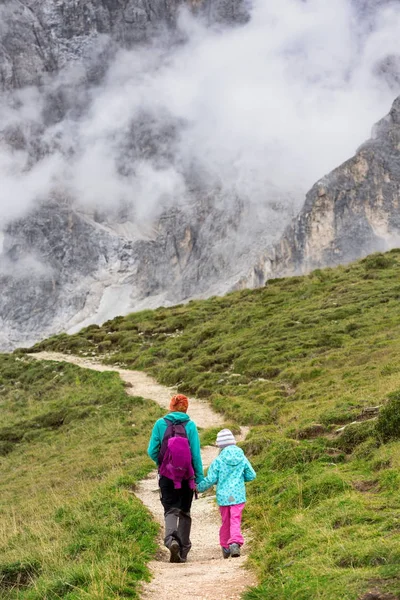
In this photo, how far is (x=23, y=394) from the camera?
133 feet

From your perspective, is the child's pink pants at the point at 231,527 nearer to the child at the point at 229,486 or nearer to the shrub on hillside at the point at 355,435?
the child at the point at 229,486

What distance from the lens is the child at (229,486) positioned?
10227 mm

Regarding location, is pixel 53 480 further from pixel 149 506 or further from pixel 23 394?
pixel 23 394

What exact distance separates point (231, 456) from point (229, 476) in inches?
12.5

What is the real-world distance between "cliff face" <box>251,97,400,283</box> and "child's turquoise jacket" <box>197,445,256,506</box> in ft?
447

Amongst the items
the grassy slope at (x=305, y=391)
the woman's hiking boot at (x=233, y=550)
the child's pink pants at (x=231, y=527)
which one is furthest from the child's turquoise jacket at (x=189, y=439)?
the grassy slope at (x=305, y=391)

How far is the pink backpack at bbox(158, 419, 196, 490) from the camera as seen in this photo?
1039 cm

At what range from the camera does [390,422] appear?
13.6m

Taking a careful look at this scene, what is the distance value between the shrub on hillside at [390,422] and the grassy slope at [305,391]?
0.04 metres

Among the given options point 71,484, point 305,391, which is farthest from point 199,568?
point 305,391

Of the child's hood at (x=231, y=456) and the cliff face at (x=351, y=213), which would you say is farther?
the cliff face at (x=351, y=213)

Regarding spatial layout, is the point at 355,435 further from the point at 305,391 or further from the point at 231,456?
the point at 305,391

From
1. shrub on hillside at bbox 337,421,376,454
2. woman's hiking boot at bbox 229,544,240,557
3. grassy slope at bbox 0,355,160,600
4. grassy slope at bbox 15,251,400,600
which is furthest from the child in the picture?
Result: shrub on hillside at bbox 337,421,376,454

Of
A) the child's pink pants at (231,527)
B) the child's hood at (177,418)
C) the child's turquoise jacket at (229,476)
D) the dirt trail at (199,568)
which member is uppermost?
the child's hood at (177,418)
